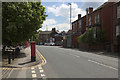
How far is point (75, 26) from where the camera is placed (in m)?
61.5

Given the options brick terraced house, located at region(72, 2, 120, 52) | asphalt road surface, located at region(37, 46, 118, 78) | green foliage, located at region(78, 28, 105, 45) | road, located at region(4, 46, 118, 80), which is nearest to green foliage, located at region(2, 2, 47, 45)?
asphalt road surface, located at region(37, 46, 118, 78)

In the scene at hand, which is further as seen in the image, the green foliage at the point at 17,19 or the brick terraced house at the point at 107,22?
the brick terraced house at the point at 107,22

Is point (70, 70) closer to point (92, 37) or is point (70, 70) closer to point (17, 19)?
point (17, 19)

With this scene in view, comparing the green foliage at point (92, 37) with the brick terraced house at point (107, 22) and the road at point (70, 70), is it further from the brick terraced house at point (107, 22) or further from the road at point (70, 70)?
the road at point (70, 70)

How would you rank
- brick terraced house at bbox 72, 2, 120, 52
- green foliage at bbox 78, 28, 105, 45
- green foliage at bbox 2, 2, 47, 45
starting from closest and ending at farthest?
green foliage at bbox 2, 2, 47, 45, brick terraced house at bbox 72, 2, 120, 52, green foliage at bbox 78, 28, 105, 45

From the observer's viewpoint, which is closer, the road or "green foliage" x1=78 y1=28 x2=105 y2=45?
the road

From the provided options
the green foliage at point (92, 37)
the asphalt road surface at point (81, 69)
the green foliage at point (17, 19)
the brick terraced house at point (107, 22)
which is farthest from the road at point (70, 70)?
the green foliage at point (92, 37)

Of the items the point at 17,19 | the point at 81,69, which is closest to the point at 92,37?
the point at 17,19

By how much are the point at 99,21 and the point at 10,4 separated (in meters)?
25.7

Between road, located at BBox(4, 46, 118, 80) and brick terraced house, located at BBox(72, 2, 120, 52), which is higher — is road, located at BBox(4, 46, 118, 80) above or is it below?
below

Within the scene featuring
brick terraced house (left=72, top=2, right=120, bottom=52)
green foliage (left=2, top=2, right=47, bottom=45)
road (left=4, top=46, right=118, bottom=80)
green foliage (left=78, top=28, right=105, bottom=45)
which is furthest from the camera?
green foliage (left=78, top=28, right=105, bottom=45)

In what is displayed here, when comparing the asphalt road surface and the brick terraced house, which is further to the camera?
the brick terraced house

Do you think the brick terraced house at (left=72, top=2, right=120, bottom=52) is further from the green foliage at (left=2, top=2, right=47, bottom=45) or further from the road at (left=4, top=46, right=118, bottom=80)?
the road at (left=4, top=46, right=118, bottom=80)

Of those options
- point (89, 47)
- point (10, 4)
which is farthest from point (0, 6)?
point (89, 47)
